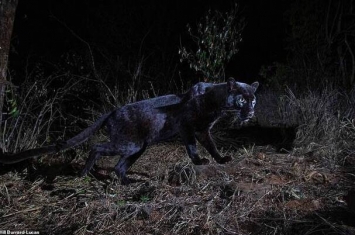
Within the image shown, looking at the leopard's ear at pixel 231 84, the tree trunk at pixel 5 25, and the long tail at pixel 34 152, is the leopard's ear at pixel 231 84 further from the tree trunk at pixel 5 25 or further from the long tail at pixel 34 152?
the tree trunk at pixel 5 25

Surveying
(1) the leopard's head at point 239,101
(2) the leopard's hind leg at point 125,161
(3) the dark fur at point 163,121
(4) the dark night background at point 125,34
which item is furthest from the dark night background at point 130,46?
(1) the leopard's head at point 239,101

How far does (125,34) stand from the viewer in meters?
10.4

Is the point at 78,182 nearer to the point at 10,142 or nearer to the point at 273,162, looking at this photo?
the point at 10,142

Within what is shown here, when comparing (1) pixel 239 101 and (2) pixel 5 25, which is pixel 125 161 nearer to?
(1) pixel 239 101

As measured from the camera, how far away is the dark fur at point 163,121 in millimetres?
4629

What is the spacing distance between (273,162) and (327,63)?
568 cm

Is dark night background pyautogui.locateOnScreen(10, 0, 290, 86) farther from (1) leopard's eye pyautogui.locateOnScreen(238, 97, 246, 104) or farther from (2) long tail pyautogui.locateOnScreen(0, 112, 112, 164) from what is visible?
(1) leopard's eye pyautogui.locateOnScreen(238, 97, 246, 104)

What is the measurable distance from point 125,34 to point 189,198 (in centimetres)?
716

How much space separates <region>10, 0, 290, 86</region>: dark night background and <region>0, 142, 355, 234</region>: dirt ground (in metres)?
4.92

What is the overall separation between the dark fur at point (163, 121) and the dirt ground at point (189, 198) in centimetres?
30

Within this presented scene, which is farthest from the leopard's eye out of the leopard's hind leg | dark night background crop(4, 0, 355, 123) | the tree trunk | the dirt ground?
dark night background crop(4, 0, 355, 123)

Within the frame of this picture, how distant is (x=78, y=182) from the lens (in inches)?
189

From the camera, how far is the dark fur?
182 inches

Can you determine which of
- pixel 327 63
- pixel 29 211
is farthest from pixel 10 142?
pixel 327 63
